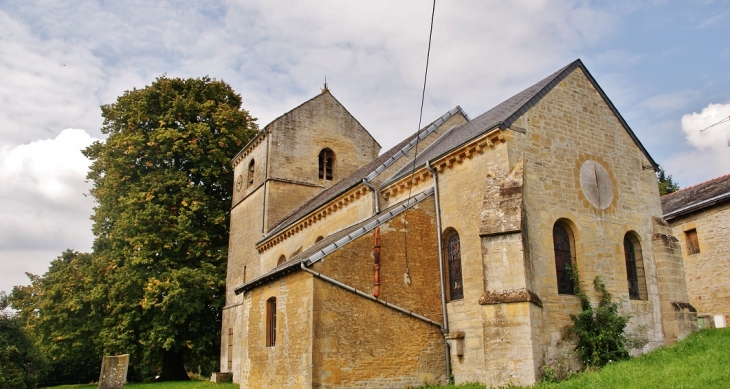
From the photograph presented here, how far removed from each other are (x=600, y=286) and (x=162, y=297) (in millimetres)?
21362

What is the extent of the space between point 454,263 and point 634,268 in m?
4.73

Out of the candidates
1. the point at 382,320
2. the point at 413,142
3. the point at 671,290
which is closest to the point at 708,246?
the point at 671,290

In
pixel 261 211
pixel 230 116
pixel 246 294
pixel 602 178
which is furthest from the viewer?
pixel 230 116

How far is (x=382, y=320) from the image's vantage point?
45.6ft

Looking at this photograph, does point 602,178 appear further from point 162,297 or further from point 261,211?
point 162,297

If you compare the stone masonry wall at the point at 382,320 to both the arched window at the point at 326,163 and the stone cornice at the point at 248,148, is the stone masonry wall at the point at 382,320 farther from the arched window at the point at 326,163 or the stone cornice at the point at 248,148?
the stone cornice at the point at 248,148

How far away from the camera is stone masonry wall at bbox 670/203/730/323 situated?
2002 centimetres

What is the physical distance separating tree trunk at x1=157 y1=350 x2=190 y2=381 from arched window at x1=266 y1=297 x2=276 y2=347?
55.7 feet

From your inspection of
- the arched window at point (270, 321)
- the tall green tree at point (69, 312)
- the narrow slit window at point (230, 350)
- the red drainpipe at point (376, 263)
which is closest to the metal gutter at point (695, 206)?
the red drainpipe at point (376, 263)

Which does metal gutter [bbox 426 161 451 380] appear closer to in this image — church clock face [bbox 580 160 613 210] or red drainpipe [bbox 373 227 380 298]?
red drainpipe [bbox 373 227 380 298]

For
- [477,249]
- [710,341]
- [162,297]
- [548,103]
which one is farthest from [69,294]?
[710,341]

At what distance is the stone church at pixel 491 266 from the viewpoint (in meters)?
12.3

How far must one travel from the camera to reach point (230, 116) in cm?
3291

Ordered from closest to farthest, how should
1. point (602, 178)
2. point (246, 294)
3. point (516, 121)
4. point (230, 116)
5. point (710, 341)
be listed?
point (710, 341) < point (516, 121) < point (602, 178) < point (246, 294) < point (230, 116)
